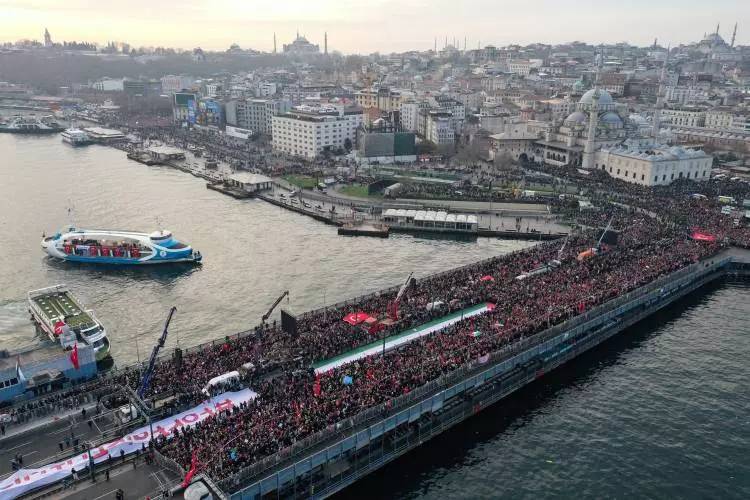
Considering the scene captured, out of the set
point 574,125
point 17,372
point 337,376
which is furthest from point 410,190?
point 17,372

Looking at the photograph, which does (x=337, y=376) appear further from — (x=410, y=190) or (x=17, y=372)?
(x=410, y=190)

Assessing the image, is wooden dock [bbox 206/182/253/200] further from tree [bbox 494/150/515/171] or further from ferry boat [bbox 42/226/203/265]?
tree [bbox 494/150/515/171]

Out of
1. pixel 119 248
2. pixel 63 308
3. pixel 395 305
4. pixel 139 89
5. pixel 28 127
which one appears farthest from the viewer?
pixel 139 89

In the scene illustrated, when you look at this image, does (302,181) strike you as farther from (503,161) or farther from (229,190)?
(503,161)

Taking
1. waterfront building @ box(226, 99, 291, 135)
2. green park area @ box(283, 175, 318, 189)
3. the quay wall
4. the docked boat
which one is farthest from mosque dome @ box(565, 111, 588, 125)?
the docked boat

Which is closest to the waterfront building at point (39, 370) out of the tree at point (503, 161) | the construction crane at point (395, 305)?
the construction crane at point (395, 305)

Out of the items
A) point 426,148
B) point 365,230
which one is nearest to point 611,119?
point 426,148
